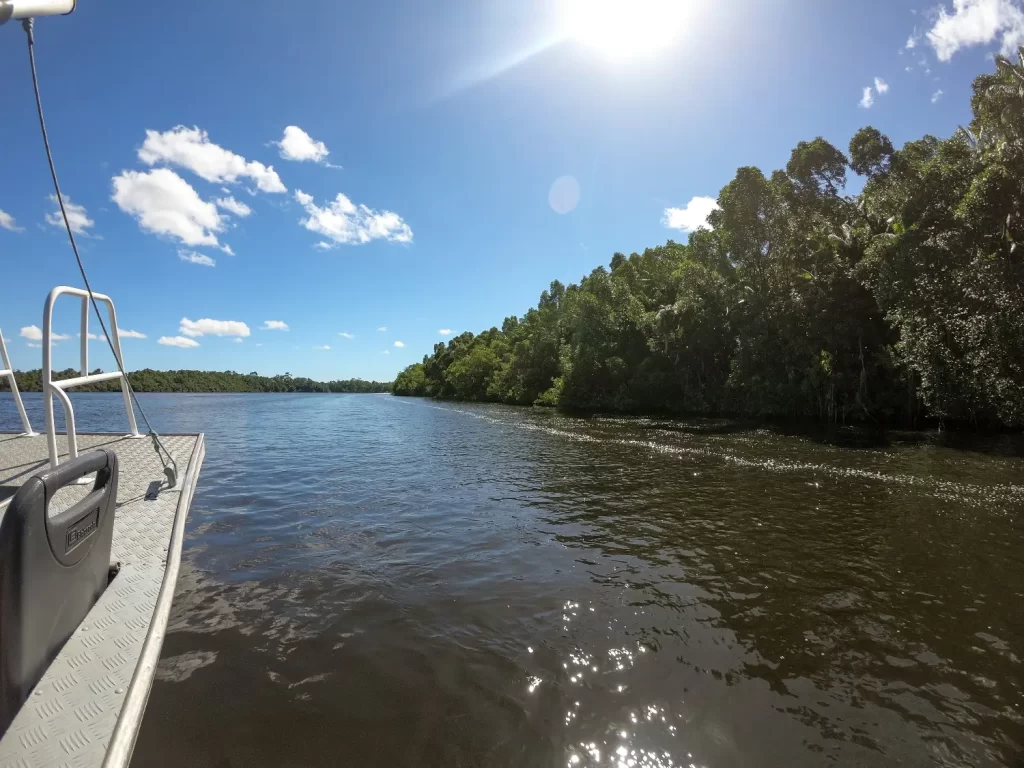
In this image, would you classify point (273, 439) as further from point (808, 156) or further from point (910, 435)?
point (808, 156)

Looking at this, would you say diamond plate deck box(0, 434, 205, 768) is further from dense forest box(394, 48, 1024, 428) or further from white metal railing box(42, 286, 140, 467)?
dense forest box(394, 48, 1024, 428)

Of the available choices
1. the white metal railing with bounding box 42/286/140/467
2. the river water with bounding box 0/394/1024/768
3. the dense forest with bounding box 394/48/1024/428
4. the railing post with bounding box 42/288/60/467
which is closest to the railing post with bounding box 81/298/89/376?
the white metal railing with bounding box 42/286/140/467

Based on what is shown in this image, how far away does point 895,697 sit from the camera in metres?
4.28

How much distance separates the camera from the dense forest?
19812 mm

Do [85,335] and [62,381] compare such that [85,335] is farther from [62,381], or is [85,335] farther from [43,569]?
[43,569]

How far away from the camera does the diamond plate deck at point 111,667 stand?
2.47m

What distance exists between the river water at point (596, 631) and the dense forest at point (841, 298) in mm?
13284

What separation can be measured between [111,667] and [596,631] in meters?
4.38

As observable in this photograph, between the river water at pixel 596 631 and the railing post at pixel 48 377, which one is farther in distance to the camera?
the railing post at pixel 48 377

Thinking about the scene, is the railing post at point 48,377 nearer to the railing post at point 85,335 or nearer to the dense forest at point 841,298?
the railing post at point 85,335

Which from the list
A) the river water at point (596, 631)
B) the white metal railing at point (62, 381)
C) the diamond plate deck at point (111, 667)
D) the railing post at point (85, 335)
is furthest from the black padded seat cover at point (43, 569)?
the railing post at point (85, 335)

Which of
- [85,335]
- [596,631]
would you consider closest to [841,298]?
[596,631]

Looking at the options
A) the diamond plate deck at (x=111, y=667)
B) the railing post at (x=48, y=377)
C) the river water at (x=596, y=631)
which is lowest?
the river water at (x=596, y=631)

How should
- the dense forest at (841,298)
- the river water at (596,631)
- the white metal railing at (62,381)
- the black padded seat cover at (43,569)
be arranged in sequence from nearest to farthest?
the black padded seat cover at (43,569) → the river water at (596,631) → the white metal railing at (62,381) → the dense forest at (841,298)
